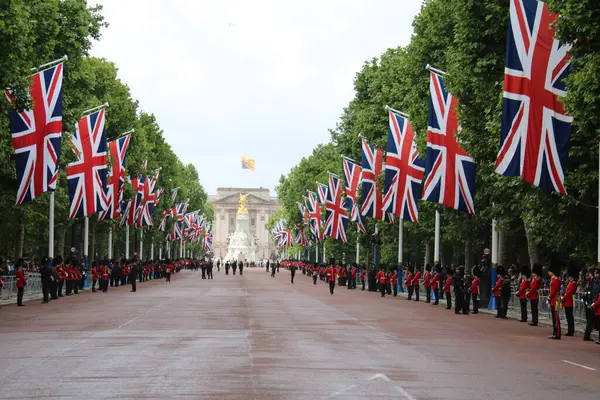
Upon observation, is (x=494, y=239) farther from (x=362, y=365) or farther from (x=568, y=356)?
(x=362, y=365)

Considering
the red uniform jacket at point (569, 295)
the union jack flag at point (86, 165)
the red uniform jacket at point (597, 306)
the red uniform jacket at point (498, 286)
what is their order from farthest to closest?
the union jack flag at point (86, 165) → the red uniform jacket at point (498, 286) → the red uniform jacket at point (569, 295) → the red uniform jacket at point (597, 306)

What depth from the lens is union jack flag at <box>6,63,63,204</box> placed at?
37625 mm

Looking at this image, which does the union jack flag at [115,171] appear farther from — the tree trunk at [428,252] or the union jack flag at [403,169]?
the tree trunk at [428,252]

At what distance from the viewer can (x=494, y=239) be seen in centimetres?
4459

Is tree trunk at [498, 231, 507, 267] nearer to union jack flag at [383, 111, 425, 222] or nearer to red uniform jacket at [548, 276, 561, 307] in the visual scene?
union jack flag at [383, 111, 425, 222]

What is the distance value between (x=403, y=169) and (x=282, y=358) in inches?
1180

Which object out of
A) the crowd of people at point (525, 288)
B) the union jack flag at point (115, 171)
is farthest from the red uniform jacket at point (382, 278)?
the union jack flag at point (115, 171)

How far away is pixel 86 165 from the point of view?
157ft

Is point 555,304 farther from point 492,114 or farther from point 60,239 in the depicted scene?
point 60,239

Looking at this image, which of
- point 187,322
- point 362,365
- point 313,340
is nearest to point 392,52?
point 187,322

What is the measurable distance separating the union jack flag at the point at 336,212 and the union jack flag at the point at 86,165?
2469 cm

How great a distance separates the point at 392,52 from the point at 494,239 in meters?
28.7

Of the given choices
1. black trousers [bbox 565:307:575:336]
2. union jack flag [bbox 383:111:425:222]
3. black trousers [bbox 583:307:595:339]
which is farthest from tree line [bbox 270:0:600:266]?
black trousers [bbox 583:307:595:339]

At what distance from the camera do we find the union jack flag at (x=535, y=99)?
26578mm
